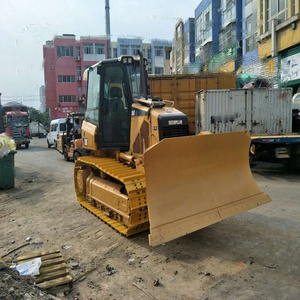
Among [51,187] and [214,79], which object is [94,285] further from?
[214,79]

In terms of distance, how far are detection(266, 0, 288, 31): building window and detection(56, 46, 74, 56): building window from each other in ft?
105

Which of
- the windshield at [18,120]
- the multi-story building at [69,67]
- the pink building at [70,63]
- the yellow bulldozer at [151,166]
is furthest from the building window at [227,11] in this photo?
the pink building at [70,63]

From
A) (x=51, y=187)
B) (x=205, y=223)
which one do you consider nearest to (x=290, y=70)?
(x=51, y=187)

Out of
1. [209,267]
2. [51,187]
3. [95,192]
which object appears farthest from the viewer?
[51,187]

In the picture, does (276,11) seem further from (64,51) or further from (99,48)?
(64,51)

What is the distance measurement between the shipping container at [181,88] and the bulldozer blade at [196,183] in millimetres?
7877

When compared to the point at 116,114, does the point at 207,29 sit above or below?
above

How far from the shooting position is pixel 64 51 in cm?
4441

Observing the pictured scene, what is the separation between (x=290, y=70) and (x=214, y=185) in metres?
14.9

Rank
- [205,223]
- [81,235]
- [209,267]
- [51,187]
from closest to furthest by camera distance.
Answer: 1. [209,267]
2. [205,223]
3. [81,235]
4. [51,187]

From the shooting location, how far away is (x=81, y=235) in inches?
197

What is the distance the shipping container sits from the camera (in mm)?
12547

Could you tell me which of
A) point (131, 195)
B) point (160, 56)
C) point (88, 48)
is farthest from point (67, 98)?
point (131, 195)

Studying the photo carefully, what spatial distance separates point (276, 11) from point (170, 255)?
18.2 meters
